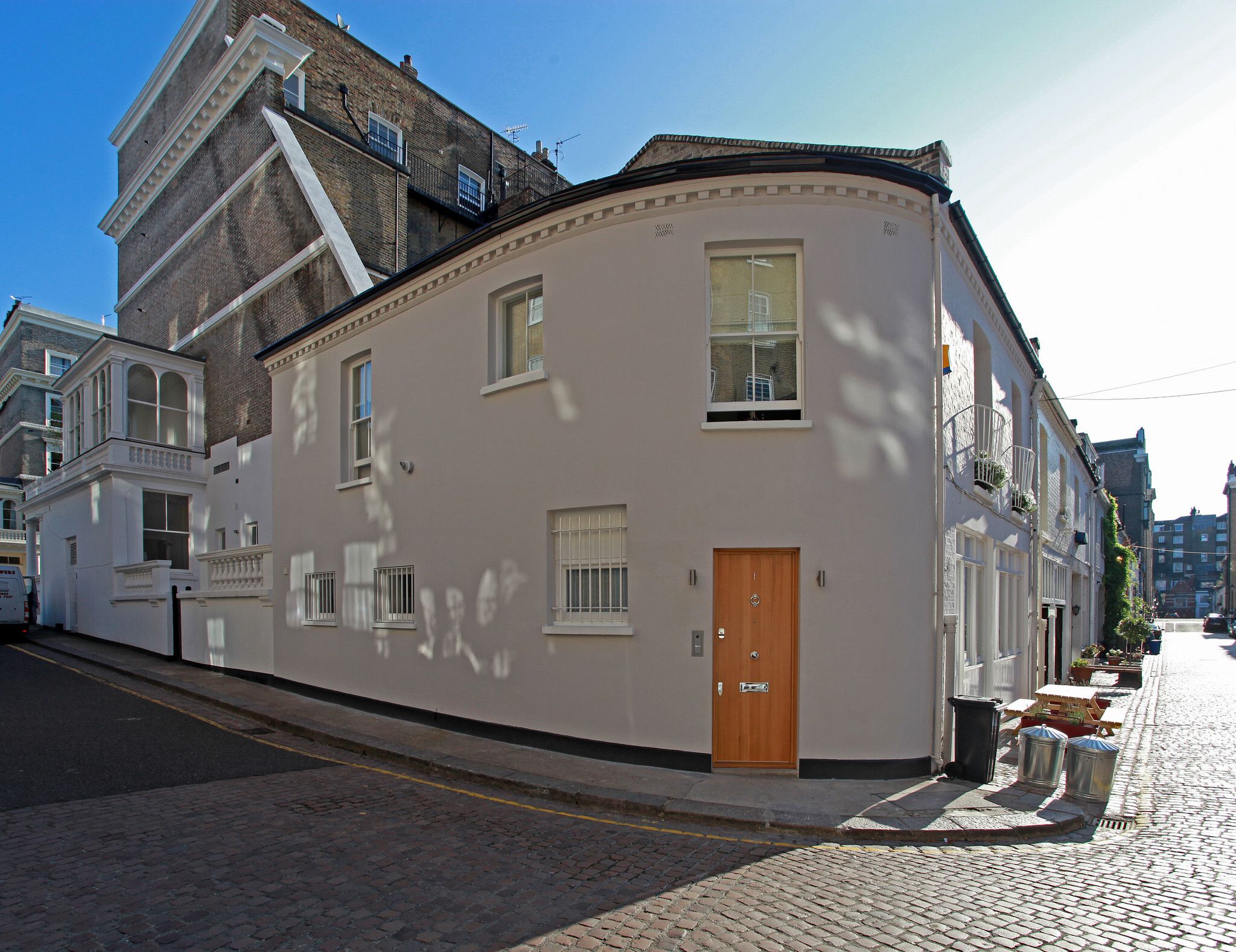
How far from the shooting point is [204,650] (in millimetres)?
16922

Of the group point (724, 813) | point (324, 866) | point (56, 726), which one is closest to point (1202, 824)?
point (724, 813)

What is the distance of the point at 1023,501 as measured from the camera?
14062mm

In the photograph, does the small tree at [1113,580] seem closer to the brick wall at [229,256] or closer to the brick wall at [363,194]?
the brick wall at [363,194]

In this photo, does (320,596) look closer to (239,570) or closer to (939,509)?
(239,570)

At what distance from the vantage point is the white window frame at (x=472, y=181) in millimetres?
26938

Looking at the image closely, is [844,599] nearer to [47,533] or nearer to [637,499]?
[637,499]

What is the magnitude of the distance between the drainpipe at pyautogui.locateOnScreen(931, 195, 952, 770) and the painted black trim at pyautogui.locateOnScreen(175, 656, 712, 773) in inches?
104

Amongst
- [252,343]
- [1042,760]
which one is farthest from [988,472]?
[252,343]

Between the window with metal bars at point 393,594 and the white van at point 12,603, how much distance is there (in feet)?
64.3

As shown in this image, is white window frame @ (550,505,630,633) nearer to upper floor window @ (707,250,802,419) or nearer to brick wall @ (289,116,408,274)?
upper floor window @ (707,250,802,419)

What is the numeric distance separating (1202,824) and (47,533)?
33284 millimetres

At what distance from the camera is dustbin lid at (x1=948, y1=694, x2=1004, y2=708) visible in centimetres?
794

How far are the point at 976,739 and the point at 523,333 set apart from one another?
7515 millimetres

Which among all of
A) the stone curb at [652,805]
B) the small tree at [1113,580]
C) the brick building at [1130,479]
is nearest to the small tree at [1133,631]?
the small tree at [1113,580]
